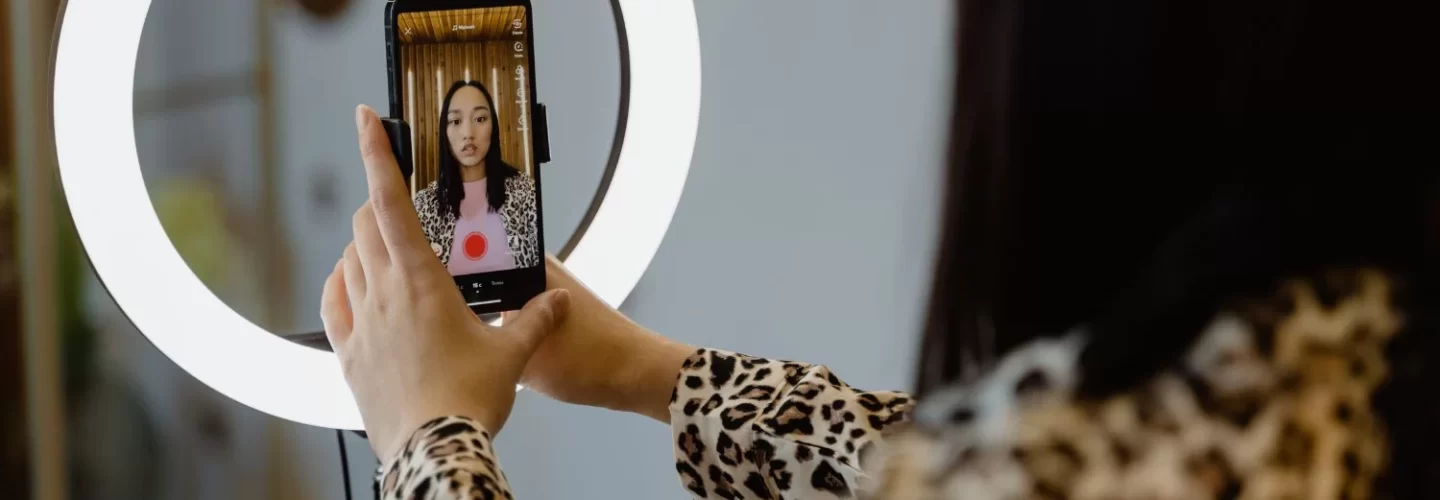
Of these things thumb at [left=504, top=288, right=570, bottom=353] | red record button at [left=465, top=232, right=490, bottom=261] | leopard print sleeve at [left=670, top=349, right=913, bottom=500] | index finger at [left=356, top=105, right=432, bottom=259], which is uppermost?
index finger at [left=356, top=105, right=432, bottom=259]

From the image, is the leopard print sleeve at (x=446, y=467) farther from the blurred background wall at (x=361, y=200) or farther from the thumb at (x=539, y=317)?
the blurred background wall at (x=361, y=200)

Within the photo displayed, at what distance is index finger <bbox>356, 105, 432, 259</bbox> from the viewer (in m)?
0.50

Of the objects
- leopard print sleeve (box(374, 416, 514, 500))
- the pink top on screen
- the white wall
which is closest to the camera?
leopard print sleeve (box(374, 416, 514, 500))

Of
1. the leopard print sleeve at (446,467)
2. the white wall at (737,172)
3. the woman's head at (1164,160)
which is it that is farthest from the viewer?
the white wall at (737,172)

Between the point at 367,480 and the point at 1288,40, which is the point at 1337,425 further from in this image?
the point at 367,480

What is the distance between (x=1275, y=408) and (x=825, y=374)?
1.01ft

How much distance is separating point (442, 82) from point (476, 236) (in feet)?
0.25

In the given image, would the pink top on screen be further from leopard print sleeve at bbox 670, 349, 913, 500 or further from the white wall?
the white wall

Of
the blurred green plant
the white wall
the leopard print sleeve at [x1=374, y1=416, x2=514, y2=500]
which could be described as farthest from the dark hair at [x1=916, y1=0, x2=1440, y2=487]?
the blurred green plant

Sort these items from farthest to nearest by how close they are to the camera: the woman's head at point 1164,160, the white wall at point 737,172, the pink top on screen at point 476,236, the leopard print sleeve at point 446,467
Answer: the white wall at point 737,172 → the pink top on screen at point 476,236 → the leopard print sleeve at point 446,467 → the woman's head at point 1164,160

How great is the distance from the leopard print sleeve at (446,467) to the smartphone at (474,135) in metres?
0.09

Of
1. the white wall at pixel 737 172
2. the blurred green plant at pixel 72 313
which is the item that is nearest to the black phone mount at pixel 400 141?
the white wall at pixel 737 172

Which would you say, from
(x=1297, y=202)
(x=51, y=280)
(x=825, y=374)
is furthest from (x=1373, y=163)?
(x=51, y=280)

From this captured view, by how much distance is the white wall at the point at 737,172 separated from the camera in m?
0.94
